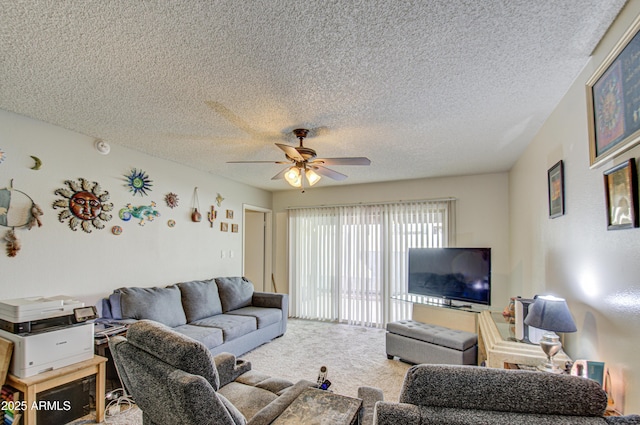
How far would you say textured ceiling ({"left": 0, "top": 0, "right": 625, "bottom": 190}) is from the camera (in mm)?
1427

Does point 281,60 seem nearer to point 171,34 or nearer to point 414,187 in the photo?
point 171,34

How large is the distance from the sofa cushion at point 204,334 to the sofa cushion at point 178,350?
162 cm

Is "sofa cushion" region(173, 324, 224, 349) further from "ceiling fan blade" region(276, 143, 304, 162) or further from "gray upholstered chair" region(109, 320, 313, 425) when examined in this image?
"ceiling fan blade" region(276, 143, 304, 162)

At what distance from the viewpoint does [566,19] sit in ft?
4.74

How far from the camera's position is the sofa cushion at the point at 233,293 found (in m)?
4.35

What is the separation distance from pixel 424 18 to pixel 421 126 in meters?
1.45

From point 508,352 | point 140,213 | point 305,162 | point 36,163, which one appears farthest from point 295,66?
point 140,213

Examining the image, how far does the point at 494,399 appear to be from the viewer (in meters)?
0.99

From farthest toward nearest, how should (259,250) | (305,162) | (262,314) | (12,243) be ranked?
A: 1. (259,250)
2. (262,314)
3. (305,162)
4. (12,243)

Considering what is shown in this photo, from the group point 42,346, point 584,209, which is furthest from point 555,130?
point 42,346

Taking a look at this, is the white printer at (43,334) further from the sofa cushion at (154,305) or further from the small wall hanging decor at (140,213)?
the small wall hanging decor at (140,213)

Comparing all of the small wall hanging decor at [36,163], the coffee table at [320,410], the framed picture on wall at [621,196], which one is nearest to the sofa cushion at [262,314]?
the coffee table at [320,410]

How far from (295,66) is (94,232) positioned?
2738 millimetres

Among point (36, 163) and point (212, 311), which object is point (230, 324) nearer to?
point (212, 311)
